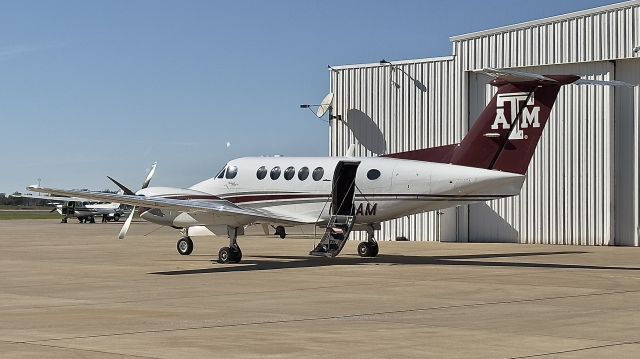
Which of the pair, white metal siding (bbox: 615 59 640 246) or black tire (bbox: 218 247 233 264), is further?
white metal siding (bbox: 615 59 640 246)

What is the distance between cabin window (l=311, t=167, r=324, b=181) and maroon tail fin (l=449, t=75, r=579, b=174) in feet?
13.2

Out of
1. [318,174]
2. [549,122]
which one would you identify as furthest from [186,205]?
[549,122]

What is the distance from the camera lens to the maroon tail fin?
26.4 metres

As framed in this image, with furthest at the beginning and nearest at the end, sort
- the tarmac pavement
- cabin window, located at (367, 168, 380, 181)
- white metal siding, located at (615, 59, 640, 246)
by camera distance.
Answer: white metal siding, located at (615, 59, 640, 246) < cabin window, located at (367, 168, 380, 181) < the tarmac pavement

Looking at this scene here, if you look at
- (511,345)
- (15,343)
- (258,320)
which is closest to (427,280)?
(258,320)

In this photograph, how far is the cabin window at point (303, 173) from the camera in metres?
29.2

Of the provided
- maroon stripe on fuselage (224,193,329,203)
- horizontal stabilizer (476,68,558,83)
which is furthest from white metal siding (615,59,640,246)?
maroon stripe on fuselage (224,193,329,203)

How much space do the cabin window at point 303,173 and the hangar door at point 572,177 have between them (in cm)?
1512

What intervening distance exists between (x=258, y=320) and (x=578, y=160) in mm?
28211

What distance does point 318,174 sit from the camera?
2902 centimetres

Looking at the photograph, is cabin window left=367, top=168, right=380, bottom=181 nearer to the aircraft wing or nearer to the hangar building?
the aircraft wing

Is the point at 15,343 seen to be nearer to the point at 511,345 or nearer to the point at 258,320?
the point at 258,320

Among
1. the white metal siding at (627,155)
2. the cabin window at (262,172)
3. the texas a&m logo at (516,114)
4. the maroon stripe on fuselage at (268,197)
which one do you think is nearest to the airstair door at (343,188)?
the maroon stripe on fuselage at (268,197)

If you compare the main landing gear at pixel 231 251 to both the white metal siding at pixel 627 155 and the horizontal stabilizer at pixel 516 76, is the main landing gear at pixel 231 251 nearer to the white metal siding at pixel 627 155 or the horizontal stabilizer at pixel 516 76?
the horizontal stabilizer at pixel 516 76
